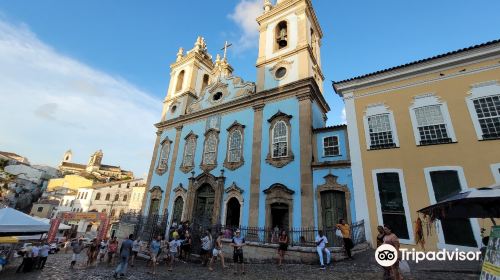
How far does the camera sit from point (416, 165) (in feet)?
34.8

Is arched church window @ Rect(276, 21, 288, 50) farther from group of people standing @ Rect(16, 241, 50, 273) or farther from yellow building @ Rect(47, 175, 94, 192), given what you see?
yellow building @ Rect(47, 175, 94, 192)

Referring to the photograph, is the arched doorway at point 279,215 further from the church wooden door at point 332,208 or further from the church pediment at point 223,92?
the church pediment at point 223,92

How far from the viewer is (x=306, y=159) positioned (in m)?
13.7

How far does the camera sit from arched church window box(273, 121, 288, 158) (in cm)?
1509

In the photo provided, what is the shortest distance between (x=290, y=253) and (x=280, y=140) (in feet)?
23.7

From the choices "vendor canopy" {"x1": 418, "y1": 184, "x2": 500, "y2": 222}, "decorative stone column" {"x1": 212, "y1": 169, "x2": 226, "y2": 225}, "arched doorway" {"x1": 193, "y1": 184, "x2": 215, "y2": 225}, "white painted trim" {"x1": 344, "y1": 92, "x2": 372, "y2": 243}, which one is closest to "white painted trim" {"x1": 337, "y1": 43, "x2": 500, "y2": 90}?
"white painted trim" {"x1": 344, "y1": 92, "x2": 372, "y2": 243}

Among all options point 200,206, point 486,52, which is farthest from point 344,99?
point 200,206

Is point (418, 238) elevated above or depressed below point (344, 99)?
below

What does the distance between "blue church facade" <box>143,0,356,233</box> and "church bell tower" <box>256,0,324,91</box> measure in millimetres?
75

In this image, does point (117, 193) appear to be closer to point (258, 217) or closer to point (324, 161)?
point (258, 217)

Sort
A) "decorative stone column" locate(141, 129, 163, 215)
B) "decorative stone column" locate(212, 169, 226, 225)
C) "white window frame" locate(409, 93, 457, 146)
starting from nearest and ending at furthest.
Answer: "white window frame" locate(409, 93, 457, 146) → "decorative stone column" locate(212, 169, 226, 225) → "decorative stone column" locate(141, 129, 163, 215)

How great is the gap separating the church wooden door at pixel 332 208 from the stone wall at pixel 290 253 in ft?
7.02

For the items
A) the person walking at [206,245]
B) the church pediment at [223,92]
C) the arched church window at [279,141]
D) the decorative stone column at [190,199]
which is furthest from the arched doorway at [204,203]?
the church pediment at [223,92]

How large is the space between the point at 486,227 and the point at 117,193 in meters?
53.1
